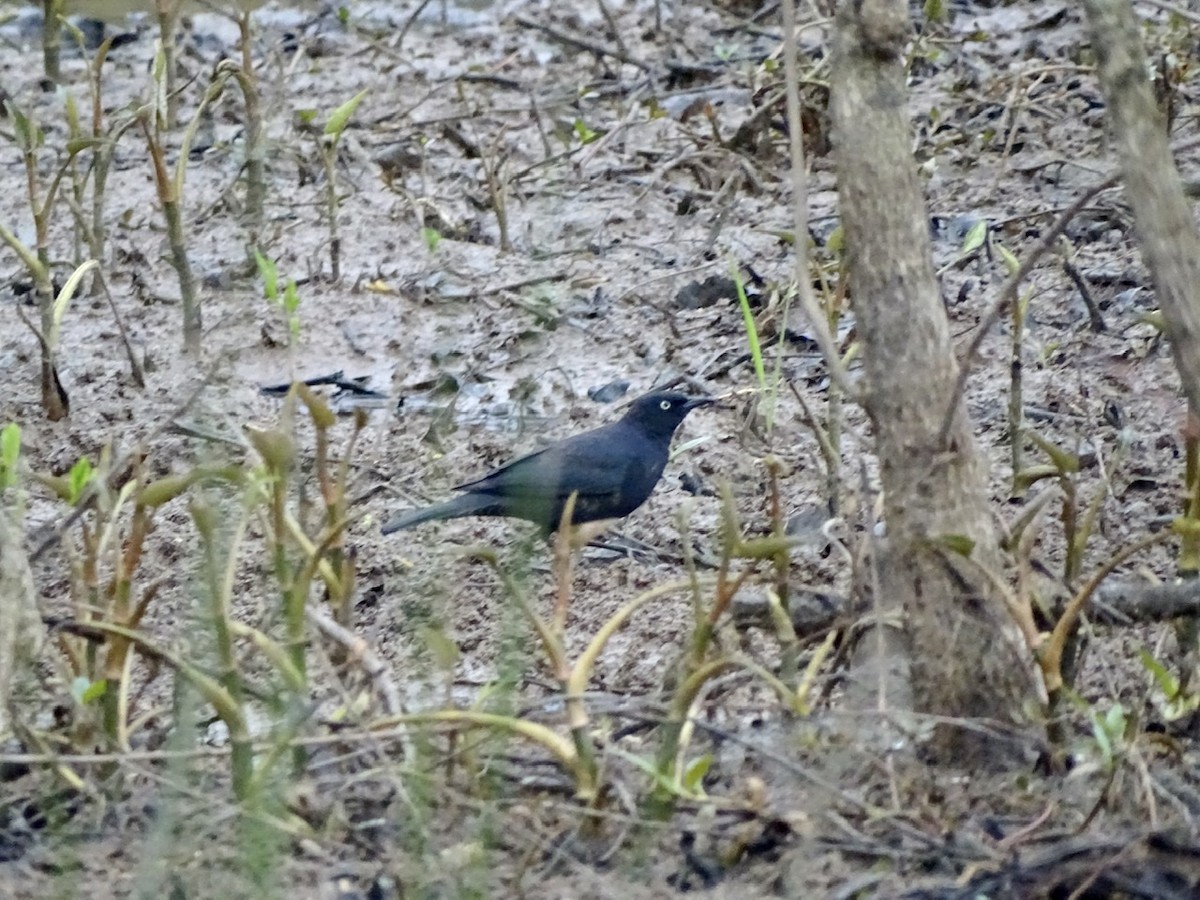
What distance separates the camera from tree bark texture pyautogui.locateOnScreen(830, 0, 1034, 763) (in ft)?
8.34

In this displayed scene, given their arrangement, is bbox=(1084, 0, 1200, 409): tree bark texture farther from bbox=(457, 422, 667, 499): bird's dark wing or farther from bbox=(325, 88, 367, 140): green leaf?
bbox=(325, 88, 367, 140): green leaf

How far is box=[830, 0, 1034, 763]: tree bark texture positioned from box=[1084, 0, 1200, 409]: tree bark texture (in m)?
0.46

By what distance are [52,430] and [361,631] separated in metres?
1.41

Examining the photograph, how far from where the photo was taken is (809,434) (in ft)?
15.0

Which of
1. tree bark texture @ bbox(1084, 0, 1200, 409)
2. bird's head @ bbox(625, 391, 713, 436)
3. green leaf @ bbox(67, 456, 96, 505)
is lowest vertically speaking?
bird's head @ bbox(625, 391, 713, 436)

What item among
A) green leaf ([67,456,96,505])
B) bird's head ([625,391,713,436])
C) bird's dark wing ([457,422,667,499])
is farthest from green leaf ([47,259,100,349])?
green leaf ([67,456,96,505])

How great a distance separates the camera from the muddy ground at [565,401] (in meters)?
2.32

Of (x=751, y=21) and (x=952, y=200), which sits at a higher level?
(x=751, y=21)

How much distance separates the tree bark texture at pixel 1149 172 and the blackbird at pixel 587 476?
6.67ft

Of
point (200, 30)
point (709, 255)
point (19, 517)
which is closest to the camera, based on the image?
point (19, 517)

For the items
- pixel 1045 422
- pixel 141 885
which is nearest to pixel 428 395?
pixel 1045 422

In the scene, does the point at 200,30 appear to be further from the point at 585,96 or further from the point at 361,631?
the point at 361,631

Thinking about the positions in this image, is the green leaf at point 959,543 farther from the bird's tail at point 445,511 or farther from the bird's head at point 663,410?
the bird's head at point 663,410

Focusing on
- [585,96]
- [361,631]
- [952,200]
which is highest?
[585,96]
